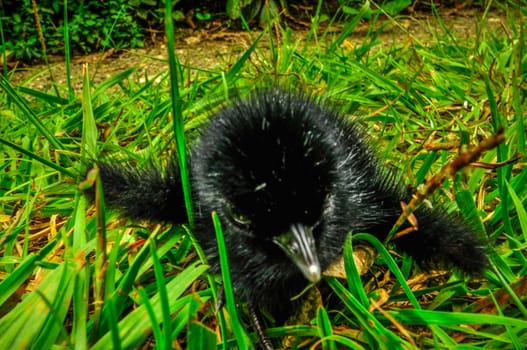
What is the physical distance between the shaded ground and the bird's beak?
353 centimetres

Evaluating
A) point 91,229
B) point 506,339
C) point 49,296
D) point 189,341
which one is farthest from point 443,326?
point 91,229

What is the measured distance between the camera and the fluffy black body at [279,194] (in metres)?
1.38

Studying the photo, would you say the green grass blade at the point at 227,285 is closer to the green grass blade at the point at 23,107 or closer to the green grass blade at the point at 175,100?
the green grass blade at the point at 175,100

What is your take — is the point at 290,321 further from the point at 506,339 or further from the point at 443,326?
the point at 506,339

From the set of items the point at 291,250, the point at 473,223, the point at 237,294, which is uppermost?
the point at 291,250

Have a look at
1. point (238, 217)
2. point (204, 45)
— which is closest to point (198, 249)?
point (238, 217)

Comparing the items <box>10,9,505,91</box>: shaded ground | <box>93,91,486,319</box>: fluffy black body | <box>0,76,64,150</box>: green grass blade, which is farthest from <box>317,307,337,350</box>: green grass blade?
<box>10,9,505,91</box>: shaded ground

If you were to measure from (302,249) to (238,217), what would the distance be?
0.78ft

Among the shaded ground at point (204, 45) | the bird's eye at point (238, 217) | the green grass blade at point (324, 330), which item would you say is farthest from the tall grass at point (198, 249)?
the shaded ground at point (204, 45)

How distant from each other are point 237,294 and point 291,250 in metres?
0.38

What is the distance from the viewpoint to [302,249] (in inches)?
52.3

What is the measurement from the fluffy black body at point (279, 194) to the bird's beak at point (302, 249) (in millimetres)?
25

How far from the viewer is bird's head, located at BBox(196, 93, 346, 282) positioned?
136 centimetres

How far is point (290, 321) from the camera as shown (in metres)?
1.66
